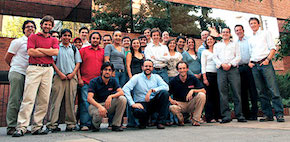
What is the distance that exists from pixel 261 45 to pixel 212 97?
1411mm

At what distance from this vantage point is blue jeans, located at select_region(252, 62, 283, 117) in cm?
425

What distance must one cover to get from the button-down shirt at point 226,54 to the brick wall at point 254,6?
658 cm

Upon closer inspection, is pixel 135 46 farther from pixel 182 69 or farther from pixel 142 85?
pixel 182 69

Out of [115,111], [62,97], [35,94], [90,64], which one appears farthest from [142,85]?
[35,94]

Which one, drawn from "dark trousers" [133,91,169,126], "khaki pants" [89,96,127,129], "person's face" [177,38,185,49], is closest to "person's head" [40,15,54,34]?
"khaki pants" [89,96,127,129]

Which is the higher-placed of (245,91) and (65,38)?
(65,38)

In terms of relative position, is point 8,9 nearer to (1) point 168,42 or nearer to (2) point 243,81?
(1) point 168,42

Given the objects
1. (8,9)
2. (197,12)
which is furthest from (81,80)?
(197,12)

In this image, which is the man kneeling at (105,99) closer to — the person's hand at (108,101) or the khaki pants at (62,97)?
the person's hand at (108,101)

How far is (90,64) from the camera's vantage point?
4223mm

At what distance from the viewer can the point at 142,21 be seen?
9516 millimetres

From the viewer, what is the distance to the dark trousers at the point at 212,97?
192 inches

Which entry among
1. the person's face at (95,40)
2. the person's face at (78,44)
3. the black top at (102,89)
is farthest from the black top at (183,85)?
the person's face at (78,44)

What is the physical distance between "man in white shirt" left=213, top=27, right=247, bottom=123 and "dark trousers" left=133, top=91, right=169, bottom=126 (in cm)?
139
